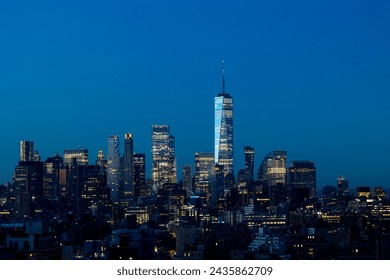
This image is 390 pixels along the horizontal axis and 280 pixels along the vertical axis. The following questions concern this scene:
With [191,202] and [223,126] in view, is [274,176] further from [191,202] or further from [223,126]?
[223,126]

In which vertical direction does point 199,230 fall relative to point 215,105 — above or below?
below

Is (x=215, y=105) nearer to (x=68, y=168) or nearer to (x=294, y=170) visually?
(x=68, y=168)

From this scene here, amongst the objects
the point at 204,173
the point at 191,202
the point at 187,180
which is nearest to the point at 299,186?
the point at 191,202

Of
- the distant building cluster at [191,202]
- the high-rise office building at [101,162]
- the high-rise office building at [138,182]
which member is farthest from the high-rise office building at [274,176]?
the high-rise office building at [101,162]

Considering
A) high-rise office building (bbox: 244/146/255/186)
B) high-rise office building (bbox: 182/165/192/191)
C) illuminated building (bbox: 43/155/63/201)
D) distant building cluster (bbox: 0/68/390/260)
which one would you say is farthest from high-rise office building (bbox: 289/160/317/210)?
illuminated building (bbox: 43/155/63/201)

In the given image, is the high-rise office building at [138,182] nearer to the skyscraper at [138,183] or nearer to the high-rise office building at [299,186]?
the skyscraper at [138,183]
